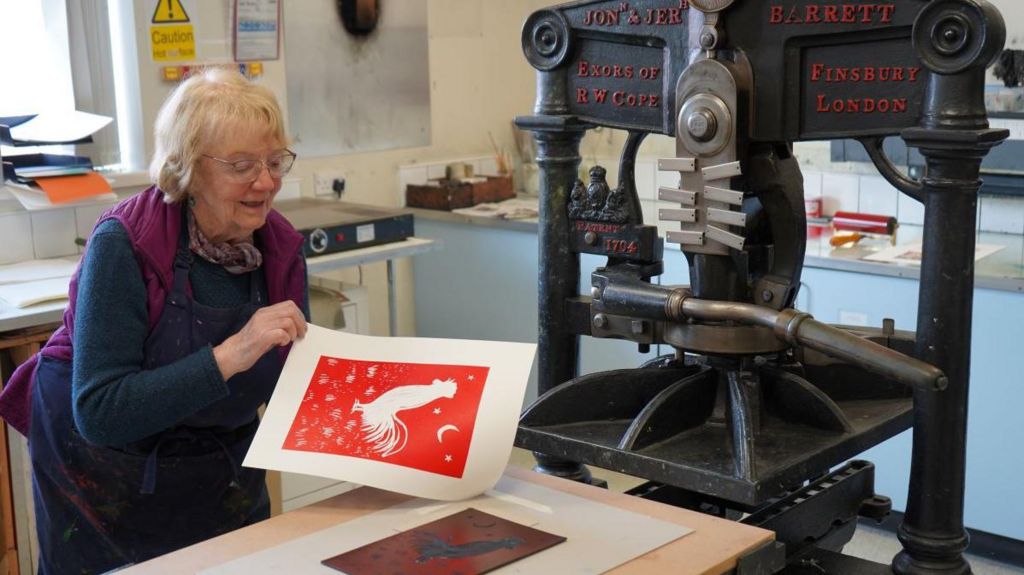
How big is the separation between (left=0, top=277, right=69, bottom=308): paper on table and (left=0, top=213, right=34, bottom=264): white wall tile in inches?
12.8

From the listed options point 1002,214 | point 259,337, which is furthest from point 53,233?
point 1002,214

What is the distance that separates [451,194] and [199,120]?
2683 mm

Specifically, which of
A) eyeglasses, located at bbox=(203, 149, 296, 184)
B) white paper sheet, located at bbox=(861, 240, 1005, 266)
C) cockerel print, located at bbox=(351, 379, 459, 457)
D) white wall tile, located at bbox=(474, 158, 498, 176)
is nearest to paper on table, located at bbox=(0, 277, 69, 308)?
eyeglasses, located at bbox=(203, 149, 296, 184)

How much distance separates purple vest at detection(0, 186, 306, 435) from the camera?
170cm

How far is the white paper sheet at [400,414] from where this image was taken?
4.75ft

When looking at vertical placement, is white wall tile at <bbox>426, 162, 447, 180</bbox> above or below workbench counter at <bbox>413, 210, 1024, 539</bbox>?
above

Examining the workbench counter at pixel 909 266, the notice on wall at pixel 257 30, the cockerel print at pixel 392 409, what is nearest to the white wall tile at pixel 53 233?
the notice on wall at pixel 257 30

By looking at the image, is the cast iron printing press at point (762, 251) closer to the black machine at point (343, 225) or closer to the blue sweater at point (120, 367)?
the blue sweater at point (120, 367)

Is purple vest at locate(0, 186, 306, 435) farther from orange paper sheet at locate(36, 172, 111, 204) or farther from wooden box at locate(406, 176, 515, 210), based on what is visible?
wooden box at locate(406, 176, 515, 210)

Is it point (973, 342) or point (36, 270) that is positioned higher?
point (36, 270)

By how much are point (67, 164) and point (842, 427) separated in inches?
104

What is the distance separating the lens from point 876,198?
3.98m

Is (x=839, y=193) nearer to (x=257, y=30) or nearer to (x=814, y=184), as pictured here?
(x=814, y=184)

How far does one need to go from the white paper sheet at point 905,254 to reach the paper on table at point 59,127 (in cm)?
226
